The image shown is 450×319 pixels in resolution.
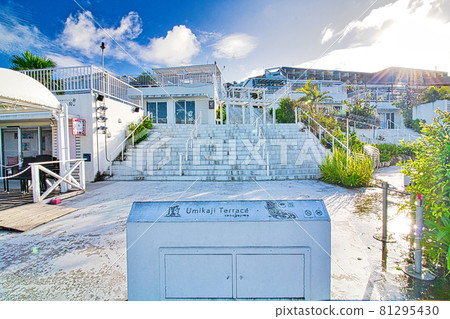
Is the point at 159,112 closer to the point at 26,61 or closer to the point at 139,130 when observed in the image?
the point at 139,130

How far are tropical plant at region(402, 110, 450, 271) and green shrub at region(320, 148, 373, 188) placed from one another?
15.2 feet

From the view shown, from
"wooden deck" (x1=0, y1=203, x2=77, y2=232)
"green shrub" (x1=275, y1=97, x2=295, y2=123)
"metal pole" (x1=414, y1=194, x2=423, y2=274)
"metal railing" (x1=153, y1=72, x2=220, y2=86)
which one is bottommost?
"wooden deck" (x1=0, y1=203, x2=77, y2=232)

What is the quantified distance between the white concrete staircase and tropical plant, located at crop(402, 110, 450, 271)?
5784 millimetres

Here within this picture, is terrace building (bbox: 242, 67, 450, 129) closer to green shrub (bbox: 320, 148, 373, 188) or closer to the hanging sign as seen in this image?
green shrub (bbox: 320, 148, 373, 188)

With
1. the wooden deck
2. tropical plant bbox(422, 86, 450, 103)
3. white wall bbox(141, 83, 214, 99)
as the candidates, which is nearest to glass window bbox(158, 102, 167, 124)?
white wall bbox(141, 83, 214, 99)

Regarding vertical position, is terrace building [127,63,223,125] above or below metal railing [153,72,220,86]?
below

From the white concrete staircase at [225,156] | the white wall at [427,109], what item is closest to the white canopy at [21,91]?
the white concrete staircase at [225,156]

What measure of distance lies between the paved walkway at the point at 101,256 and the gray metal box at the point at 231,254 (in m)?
0.66

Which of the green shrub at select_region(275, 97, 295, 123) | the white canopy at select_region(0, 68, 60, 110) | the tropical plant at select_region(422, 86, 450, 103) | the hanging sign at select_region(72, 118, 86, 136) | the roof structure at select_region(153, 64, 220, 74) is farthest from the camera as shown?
the tropical plant at select_region(422, 86, 450, 103)

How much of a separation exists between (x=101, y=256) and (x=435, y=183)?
402 centimetres

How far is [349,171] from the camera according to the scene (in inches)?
279

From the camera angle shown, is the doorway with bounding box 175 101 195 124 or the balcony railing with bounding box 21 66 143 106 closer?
the balcony railing with bounding box 21 66 143 106

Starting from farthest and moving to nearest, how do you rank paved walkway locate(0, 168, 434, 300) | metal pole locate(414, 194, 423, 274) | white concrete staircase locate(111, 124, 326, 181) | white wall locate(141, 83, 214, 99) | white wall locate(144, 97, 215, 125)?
white wall locate(144, 97, 215, 125) → white wall locate(141, 83, 214, 99) → white concrete staircase locate(111, 124, 326, 181) → metal pole locate(414, 194, 423, 274) → paved walkway locate(0, 168, 434, 300)

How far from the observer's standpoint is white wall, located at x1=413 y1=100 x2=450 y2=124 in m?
18.9
